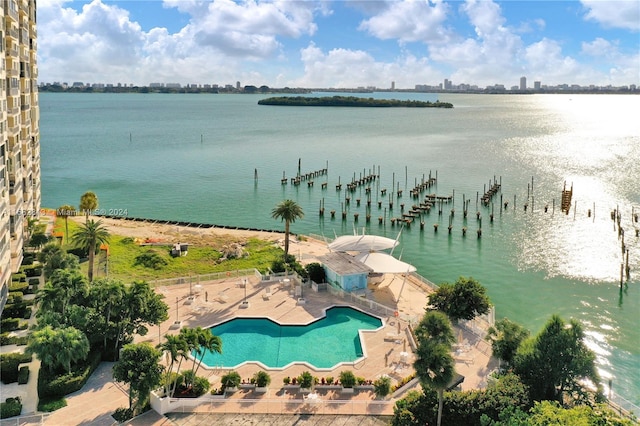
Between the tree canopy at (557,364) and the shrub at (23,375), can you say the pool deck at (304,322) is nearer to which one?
the tree canopy at (557,364)

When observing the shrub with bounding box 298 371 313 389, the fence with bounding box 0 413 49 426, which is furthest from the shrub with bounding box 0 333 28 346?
the shrub with bounding box 298 371 313 389

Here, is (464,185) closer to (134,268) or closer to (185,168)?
(185,168)

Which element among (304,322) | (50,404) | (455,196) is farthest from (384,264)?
(455,196)

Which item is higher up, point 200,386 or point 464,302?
point 464,302

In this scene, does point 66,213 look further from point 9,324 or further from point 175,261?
point 9,324

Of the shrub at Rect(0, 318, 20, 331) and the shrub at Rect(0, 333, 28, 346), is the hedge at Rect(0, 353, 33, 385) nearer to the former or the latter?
the shrub at Rect(0, 333, 28, 346)

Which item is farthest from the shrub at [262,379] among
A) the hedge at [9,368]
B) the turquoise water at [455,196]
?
the turquoise water at [455,196]

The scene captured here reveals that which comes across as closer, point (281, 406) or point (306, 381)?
point (281, 406)
